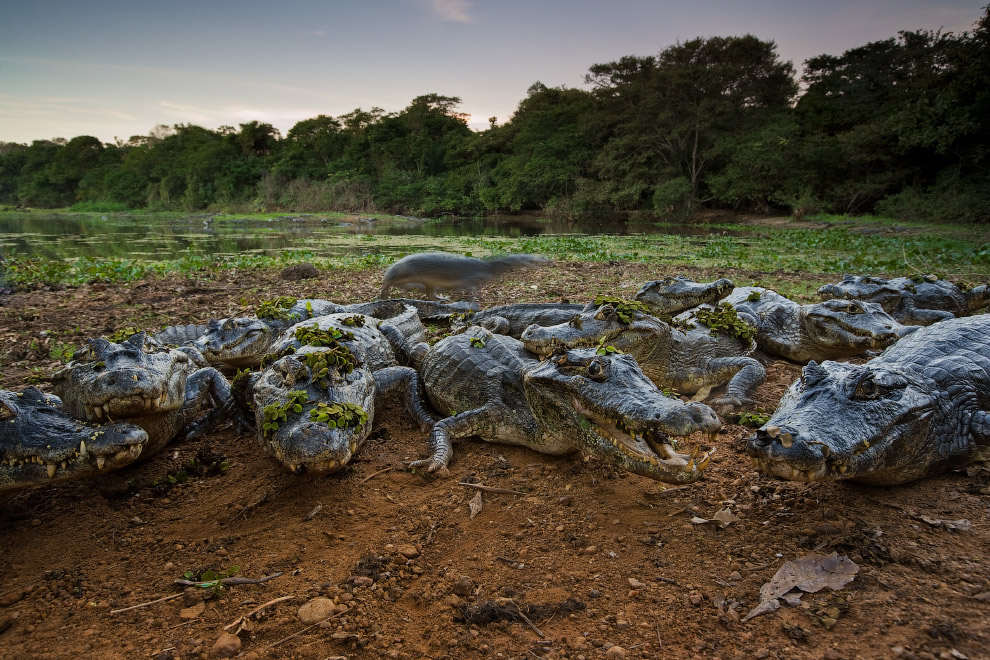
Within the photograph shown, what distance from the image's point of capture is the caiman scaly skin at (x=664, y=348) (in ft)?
13.4

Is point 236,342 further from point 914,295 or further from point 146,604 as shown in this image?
point 914,295

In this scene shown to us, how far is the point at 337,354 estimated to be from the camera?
3295 millimetres

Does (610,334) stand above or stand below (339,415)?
above

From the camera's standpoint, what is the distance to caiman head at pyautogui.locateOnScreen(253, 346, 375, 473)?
7.97 ft

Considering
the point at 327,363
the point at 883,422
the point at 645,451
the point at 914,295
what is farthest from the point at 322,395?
the point at 914,295

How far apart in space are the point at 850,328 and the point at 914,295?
2.66 metres

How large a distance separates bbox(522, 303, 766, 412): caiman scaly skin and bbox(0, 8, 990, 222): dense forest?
22.6 metres

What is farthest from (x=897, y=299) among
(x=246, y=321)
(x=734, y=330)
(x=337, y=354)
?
(x=246, y=321)

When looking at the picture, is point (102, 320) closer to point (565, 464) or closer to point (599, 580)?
point (565, 464)

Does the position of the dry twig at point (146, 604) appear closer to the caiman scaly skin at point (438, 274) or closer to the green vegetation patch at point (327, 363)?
the green vegetation patch at point (327, 363)

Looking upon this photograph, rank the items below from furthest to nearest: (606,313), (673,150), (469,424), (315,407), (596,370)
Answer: (673,150)
(606,313)
(469,424)
(315,407)
(596,370)

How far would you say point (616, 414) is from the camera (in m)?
2.36

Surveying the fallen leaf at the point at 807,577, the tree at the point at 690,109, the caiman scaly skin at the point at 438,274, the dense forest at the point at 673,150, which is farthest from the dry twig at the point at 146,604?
the tree at the point at 690,109

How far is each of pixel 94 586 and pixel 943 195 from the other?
1181 inches
